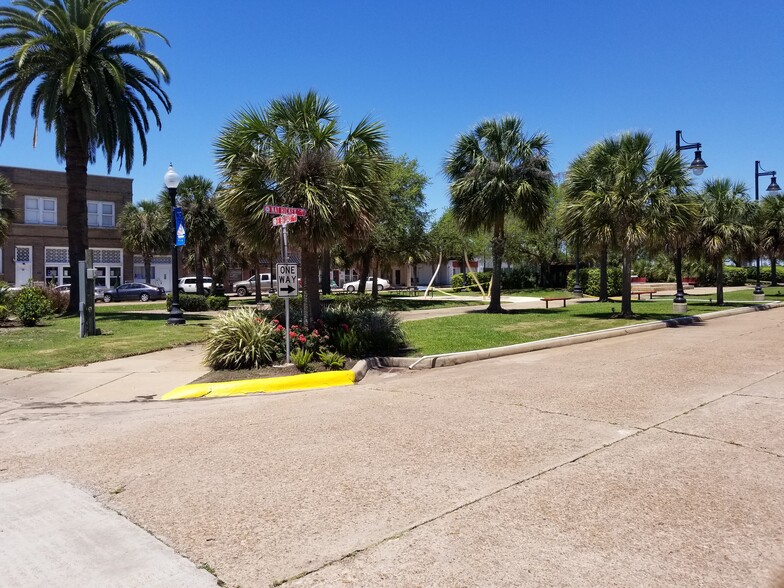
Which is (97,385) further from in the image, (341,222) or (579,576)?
(579,576)

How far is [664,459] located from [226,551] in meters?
3.82

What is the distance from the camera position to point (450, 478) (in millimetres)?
4875

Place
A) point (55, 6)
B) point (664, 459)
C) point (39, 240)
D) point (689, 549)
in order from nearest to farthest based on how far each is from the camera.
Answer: point (689, 549), point (664, 459), point (55, 6), point (39, 240)

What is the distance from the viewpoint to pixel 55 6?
71.9ft

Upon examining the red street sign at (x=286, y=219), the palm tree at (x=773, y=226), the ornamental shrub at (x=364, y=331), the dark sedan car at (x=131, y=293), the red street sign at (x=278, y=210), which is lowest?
the ornamental shrub at (x=364, y=331)

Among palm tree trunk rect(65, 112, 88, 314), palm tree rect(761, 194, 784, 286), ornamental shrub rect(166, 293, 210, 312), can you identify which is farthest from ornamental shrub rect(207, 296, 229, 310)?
palm tree rect(761, 194, 784, 286)

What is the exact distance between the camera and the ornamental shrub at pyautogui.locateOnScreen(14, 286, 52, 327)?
18.9 metres

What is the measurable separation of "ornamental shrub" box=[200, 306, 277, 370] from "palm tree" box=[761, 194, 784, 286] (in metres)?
34.1

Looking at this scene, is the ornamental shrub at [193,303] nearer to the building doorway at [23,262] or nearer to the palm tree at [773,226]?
the building doorway at [23,262]

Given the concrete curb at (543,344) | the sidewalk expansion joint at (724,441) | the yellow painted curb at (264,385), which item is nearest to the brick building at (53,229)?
the yellow painted curb at (264,385)

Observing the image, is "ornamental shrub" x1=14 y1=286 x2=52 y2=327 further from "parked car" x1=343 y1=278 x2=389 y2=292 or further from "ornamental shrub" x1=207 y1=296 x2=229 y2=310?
"parked car" x1=343 y1=278 x2=389 y2=292

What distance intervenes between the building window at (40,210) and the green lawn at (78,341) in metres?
30.8

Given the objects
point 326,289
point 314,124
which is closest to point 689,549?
point 314,124

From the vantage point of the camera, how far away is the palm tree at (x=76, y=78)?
858 inches
